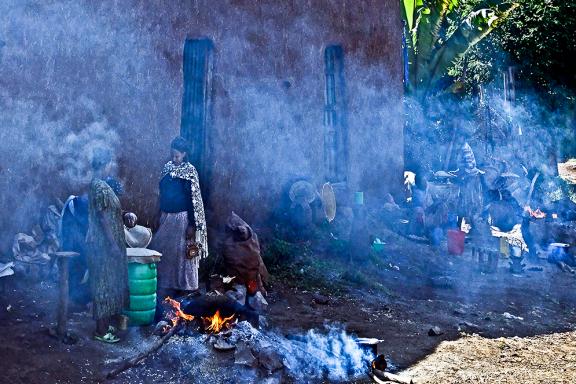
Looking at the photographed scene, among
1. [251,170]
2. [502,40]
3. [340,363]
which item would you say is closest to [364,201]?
[251,170]

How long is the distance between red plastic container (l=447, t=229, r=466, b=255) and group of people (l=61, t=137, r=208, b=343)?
6.47 metres

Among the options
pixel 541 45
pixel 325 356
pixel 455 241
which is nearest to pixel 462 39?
pixel 541 45

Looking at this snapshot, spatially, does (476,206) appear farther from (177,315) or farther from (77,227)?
(77,227)

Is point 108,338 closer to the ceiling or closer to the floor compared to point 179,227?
closer to the floor

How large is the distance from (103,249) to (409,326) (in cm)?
398

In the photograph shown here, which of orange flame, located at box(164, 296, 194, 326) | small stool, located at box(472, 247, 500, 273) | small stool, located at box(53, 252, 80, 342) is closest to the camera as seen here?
small stool, located at box(53, 252, 80, 342)

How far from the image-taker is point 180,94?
9.36 m

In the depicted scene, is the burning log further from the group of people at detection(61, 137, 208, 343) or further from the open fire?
the group of people at detection(61, 137, 208, 343)

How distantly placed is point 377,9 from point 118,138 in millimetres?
6842

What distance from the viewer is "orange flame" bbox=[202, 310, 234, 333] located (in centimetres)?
627

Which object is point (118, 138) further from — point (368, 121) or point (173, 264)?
point (368, 121)

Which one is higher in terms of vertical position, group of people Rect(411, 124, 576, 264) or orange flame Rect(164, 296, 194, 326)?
group of people Rect(411, 124, 576, 264)

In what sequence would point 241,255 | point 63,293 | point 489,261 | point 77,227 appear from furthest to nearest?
point 489,261, point 241,255, point 77,227, point 63,293

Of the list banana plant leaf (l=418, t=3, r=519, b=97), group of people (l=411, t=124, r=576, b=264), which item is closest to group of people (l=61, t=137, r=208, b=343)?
group of people (l=411, t=124, r=576, b=264)
